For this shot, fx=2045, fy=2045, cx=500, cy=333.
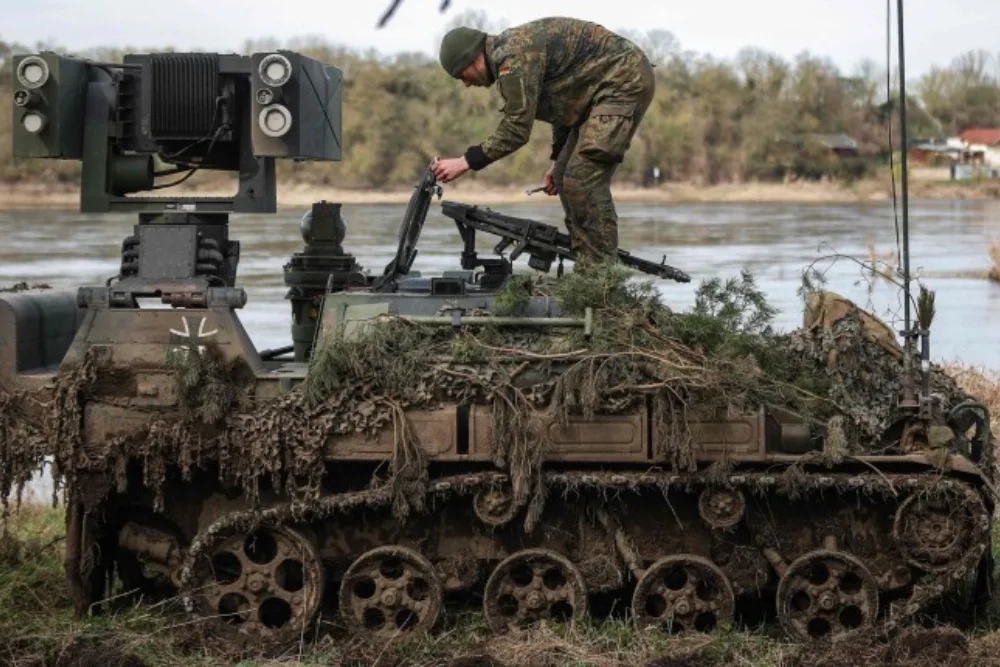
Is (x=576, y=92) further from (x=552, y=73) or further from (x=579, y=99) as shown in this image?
(x=552, y=73)

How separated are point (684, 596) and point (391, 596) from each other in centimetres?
147

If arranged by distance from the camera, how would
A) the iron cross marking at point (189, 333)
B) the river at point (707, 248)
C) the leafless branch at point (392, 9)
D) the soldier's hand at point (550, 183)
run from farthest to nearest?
the river at point (707, 248) → the soldier's hand at point (550, 183) → the iron cross marking at point (189, 333) → the leafless branch at point (392, 9)

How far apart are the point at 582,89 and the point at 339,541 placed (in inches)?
112

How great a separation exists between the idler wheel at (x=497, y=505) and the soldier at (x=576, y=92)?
1.73 meters

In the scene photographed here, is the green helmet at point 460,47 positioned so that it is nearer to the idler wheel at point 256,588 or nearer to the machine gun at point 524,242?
the machine gun at point 524,242

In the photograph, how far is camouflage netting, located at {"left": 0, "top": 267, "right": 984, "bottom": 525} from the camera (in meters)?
10.1

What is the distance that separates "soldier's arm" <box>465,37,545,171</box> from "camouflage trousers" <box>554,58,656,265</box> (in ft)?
1.25

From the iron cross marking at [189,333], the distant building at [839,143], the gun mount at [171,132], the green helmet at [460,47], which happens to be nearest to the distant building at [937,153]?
the distant building at [839,143]

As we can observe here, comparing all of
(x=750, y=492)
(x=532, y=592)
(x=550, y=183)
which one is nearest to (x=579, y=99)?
(x=550, y=183)

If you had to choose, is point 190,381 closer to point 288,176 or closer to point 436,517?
point 436,517

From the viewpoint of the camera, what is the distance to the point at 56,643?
10078 mm

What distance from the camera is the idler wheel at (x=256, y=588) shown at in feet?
33.9

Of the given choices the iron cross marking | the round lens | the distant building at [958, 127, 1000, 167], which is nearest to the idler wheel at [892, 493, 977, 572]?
the iron cross marking

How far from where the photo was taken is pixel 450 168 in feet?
36.3
